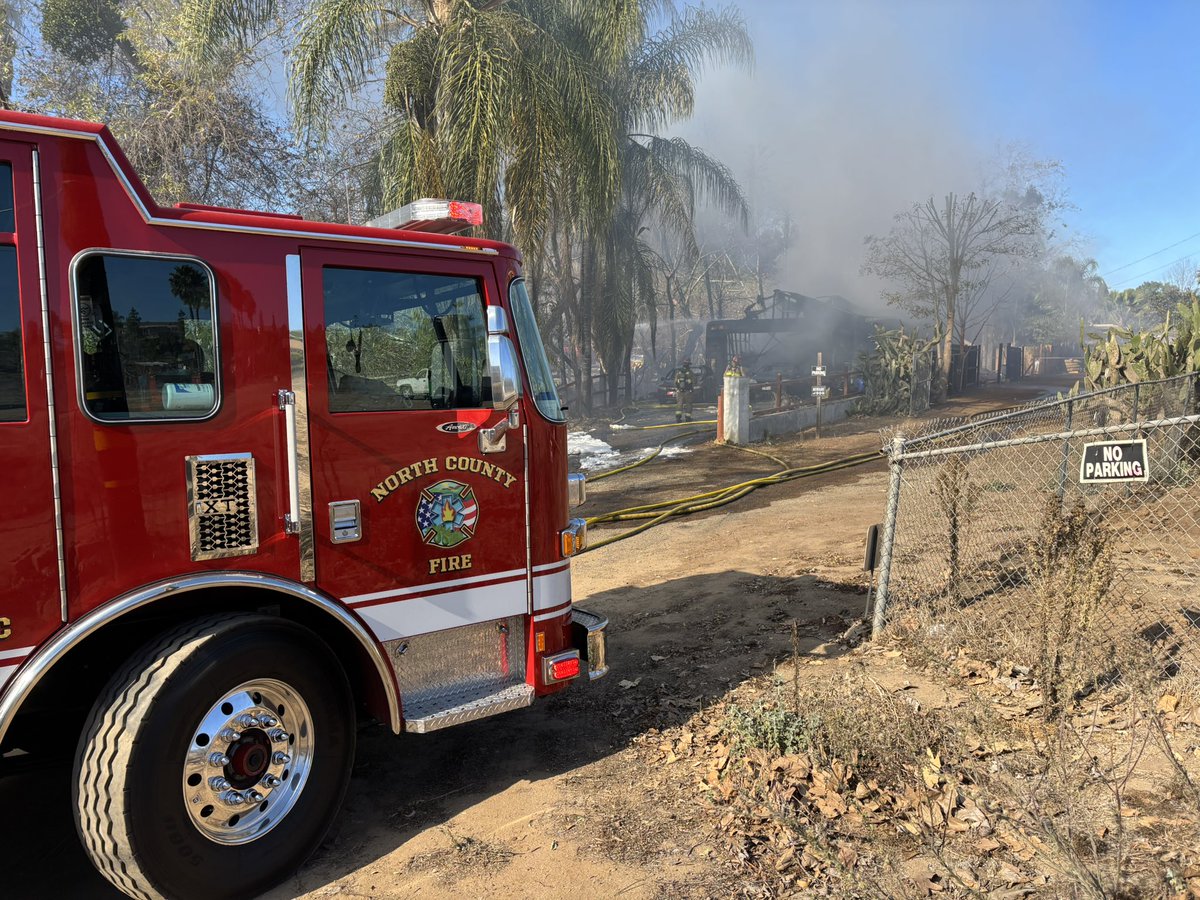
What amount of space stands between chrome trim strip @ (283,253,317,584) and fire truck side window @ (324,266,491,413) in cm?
11

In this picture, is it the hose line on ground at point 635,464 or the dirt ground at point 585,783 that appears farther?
the hose line on ground at point 635,464

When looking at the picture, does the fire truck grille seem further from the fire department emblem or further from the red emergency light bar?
the red emergency light bar

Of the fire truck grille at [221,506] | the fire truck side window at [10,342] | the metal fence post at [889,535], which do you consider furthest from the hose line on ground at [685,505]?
the fire truck side window at [10,342]

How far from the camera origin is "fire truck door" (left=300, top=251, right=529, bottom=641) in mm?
3264

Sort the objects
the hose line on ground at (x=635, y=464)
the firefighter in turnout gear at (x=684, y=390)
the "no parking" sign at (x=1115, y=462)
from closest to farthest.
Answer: the "no parking" sign at (x=1115, y=462)
the hose line on ground at (x=635, y=464)
the firefighter in turnout gear at (x=684, y=390)

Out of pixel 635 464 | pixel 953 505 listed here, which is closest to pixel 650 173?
pixel 635 464

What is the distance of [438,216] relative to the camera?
150 inches

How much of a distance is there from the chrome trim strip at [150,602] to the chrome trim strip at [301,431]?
0.11m

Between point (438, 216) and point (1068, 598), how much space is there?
11.5 feet

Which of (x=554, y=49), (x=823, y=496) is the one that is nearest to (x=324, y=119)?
(x=554, y=49)

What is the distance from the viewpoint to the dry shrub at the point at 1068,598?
3.93 meters

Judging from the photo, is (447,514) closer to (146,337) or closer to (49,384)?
(146,337)

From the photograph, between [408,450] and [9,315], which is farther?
[408,450]

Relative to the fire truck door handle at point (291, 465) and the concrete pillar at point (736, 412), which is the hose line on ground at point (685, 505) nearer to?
the concrete pillar at point (736, 412)
